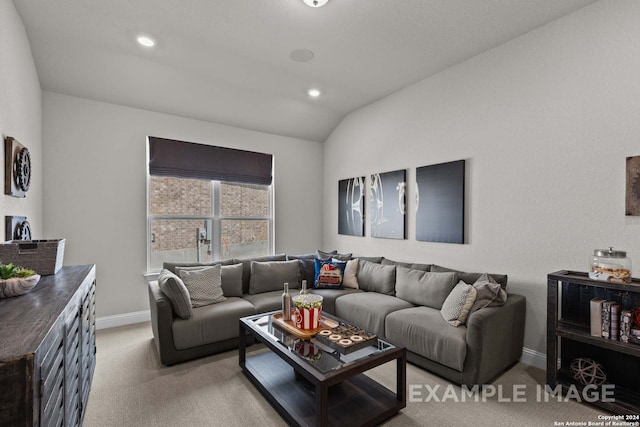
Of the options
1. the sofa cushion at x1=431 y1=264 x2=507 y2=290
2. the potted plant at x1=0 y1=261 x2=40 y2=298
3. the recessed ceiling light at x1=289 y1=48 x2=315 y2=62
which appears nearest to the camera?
the potted plant at x1=0 y1=261 x2=40 y2=298

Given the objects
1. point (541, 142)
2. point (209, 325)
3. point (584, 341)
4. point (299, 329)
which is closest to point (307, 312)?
point (299, 329)

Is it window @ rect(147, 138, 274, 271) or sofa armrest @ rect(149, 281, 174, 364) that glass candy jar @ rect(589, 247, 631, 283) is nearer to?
sofa armrest @ rect(149, 281, 174, 364)

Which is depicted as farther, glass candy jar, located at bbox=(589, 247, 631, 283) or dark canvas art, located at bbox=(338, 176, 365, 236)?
dark canvas art, located at bbox=(338, 176, 365, 236)

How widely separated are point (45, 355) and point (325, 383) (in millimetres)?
1277

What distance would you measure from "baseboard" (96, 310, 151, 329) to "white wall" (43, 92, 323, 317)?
0.16ft

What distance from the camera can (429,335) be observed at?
2.57m

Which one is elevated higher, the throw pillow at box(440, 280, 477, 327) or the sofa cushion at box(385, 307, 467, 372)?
the throw pillow at box(440, 280, 477, 327)

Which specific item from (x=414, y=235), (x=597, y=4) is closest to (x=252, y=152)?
(x=414, y=235)

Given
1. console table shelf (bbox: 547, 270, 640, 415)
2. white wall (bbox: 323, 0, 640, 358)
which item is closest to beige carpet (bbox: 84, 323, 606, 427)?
console table shelf (bbox: 547, 270, 640, 415)

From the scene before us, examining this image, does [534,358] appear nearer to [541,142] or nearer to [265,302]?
[541,142]

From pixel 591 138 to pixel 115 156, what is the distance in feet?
16.0

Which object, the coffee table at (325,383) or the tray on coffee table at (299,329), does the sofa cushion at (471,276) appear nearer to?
the coffee table at (325,383)

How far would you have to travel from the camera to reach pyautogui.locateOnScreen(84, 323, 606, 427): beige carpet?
2045 mm

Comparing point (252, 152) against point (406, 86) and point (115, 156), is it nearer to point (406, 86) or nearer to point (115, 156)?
point (115, 156)
